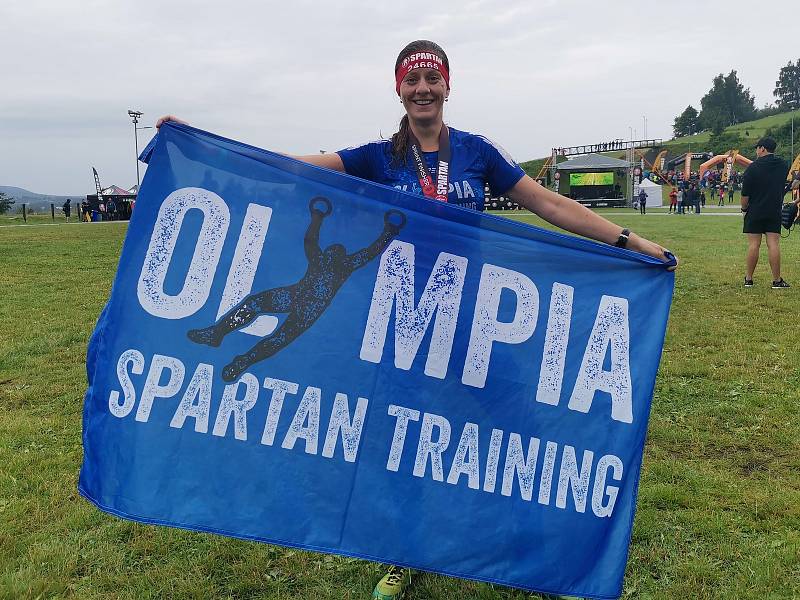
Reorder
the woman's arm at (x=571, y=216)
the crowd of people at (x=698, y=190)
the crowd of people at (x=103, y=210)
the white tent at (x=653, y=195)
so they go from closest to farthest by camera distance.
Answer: the woman's arm at (x=571, y=216), the crowd of people at (x=698, y=190), the crowd of people at (x=103, y=210), the white tent at (x=653, y=195)

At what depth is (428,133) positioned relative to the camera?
262 centimetres

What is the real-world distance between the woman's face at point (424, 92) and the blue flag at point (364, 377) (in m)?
0.38

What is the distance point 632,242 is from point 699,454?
1.93 m

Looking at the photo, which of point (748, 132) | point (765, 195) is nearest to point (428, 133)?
point (765, 195)

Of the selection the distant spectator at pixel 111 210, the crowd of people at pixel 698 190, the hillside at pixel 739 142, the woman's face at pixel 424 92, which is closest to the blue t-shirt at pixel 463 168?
the woman's face at pixel 424 92

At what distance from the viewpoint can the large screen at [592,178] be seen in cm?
5000

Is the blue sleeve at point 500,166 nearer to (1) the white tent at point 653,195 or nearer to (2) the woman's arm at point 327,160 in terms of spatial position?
(2) the woman's arm at point 327,160

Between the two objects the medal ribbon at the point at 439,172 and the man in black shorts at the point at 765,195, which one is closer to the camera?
the medal ribbon at the point at 439,172

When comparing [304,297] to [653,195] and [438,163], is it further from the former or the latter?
[653,195]

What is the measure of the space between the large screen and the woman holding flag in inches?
1982

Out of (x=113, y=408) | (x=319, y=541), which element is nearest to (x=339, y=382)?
(x=319, y=541)

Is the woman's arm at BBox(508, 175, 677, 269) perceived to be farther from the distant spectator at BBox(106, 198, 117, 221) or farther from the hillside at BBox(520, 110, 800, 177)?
the hillside at BBox(520, 110, 800, 177)

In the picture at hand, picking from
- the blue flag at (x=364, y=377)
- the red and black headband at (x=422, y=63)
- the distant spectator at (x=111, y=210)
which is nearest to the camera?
the blue flag at (x=364, y=377)

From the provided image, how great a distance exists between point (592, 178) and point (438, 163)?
167 ft
